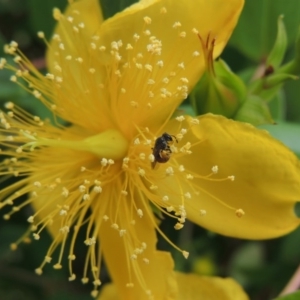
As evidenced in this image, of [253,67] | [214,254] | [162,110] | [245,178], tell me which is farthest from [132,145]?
[214,254]

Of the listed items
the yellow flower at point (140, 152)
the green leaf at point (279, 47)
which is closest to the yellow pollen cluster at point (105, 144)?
the yellow flower at point (140, 152)

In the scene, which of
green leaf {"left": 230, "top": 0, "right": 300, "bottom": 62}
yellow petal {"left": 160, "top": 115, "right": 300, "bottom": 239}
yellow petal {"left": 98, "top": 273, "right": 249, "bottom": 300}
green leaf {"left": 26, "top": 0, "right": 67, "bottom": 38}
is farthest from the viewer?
green leaf {"left": 26, "top": 0, "right": 67, "bottom": 38}

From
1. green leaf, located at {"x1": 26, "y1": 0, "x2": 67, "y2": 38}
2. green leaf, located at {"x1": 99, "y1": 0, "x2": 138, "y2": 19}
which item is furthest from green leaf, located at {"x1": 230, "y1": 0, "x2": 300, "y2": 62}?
green leaf, located at {"x1": 26, "y1": 0, "x2": 67, "y2": 38}

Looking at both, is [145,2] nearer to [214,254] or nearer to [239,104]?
[239,104]

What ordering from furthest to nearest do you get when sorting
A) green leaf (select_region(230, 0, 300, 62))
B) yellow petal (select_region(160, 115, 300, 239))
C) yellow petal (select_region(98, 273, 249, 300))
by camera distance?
1. green leaf (select_region(230, 0, 300, 62))
2. yellow petal (select_region(98, 273, 249, 300))
3. yellow petal (select_region(160, 115, 300, 239))

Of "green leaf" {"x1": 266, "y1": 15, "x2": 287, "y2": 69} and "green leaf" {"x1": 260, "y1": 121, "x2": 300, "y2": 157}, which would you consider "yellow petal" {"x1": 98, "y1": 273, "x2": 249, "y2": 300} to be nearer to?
"green leaf" {"x1": 260, "y1": 121, "x2": 300, "y2": 157}
